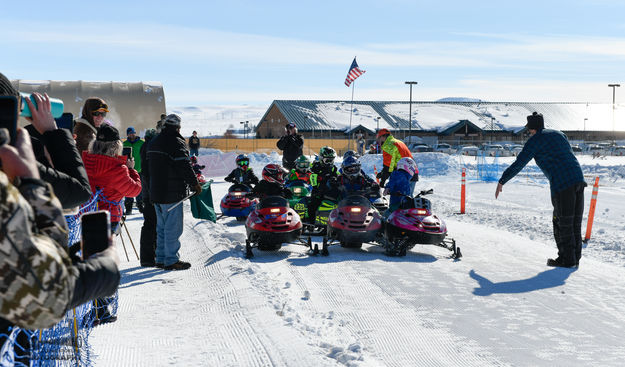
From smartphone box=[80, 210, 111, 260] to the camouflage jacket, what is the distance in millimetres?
257

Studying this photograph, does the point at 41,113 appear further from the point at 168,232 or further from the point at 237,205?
the point at 237,205

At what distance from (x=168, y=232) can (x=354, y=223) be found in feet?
9.02

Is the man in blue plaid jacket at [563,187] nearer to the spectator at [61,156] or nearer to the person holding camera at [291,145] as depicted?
the spectator at [61,156]

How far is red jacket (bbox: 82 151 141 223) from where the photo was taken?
18.7ft

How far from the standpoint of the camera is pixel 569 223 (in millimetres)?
7902

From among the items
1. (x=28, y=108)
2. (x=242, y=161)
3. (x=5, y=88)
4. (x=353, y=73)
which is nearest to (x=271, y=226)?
(x=242, y=161)

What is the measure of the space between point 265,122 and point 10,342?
74.1 metres

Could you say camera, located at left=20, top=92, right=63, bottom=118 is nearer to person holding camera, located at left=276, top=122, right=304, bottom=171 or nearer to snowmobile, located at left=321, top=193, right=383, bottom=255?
snowmobile, located at left=321, top=193, right=383, bottom=255

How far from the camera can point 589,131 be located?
3204 inches

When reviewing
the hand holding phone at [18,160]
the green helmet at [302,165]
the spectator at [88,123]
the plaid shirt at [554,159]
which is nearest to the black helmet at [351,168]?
the green helmet at [302,165]

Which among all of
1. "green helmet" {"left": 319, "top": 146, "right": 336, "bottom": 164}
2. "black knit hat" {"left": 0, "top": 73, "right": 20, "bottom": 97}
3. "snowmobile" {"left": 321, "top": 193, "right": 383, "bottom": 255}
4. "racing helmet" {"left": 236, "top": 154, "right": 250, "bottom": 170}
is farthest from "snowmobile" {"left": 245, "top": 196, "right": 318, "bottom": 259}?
"black knit hat" {"left": 0, "top": 73, "right": 20, "bottom": 97}

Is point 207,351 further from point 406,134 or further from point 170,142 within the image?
point 406,134

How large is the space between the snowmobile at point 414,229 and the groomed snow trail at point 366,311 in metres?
0.24

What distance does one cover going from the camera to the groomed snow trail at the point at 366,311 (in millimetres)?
4488
